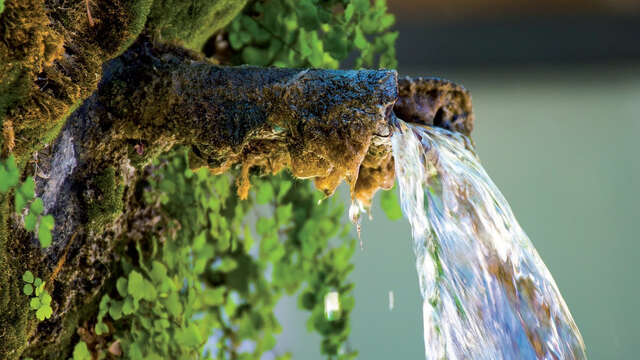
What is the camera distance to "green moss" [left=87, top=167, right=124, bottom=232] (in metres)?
0.76

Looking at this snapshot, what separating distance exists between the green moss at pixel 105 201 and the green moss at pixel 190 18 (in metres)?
0.17

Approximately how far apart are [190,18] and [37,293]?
400 millimetres

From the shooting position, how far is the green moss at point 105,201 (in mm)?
762

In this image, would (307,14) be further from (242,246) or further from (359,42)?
(242,246)

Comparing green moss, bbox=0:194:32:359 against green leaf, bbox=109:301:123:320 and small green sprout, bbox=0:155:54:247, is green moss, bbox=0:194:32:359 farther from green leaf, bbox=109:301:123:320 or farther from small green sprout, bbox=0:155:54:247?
green leaf, bbox=109:301:123:320

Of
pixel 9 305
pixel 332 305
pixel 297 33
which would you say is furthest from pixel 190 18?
pixel 332 305

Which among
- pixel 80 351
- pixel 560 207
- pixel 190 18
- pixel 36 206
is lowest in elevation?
pixel 80 351

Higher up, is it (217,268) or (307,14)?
(307,14)

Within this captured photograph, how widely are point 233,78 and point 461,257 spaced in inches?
12.3

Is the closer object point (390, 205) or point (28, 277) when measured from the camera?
point (28, 277)

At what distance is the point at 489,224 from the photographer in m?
0.82

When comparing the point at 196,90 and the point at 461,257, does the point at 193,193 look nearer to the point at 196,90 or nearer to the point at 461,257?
the point at 196,90

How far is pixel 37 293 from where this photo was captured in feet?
2.15

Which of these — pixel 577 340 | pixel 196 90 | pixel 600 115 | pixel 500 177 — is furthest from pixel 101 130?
pixel 600 115
